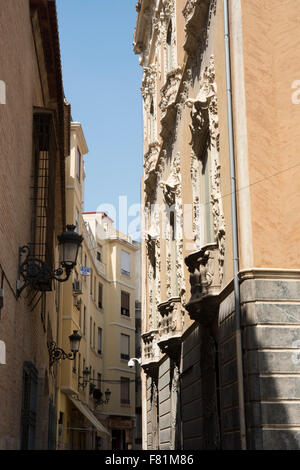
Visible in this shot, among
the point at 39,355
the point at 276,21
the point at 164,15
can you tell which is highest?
the point at 164,15

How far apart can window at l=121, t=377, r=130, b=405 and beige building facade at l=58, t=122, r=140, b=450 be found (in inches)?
2.8

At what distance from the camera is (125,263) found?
54250 mm

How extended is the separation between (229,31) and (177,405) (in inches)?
379

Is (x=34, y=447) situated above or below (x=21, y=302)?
below

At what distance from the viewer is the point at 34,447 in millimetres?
14844

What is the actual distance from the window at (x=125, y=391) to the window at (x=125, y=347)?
1642 mm

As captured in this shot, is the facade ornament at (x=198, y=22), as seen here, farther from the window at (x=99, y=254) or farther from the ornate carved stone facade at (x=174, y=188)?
the window at (x=99, y=254)

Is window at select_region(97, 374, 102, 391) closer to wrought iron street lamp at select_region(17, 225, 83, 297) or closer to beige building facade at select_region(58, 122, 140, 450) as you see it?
beige building facade at select_region(58, 122, 140, 450)

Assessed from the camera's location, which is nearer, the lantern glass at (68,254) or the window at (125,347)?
the lantern glass at (68,254)

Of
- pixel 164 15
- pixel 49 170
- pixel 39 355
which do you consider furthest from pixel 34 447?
pixel 164 15

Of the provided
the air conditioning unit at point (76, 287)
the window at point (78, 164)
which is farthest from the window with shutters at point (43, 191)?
the window at point (78, 164)

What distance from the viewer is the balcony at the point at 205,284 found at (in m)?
12.3

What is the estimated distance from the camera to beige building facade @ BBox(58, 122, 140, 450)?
3347 cm

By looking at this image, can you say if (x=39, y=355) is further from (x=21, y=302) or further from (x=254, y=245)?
(x=254, y=245)
